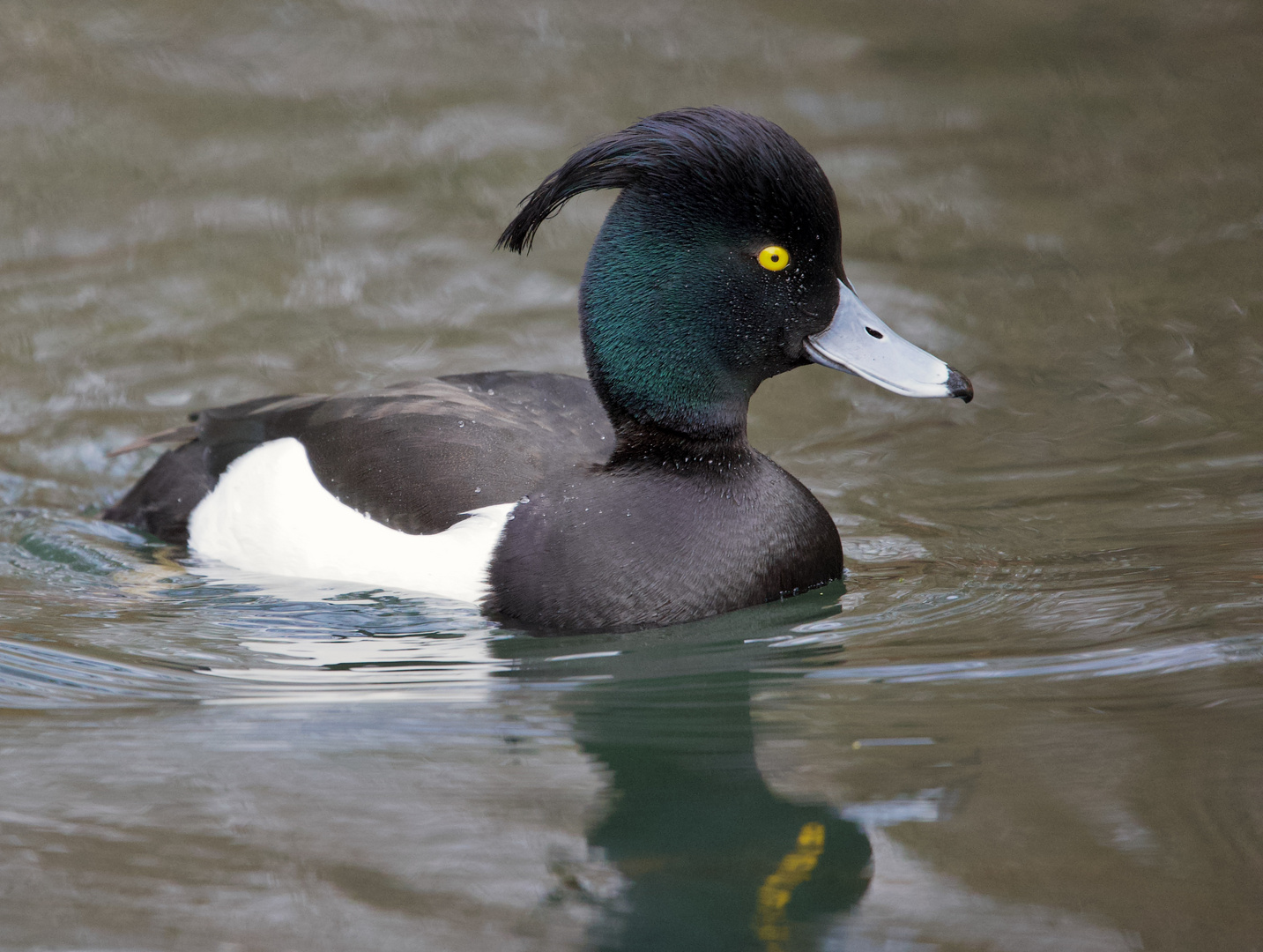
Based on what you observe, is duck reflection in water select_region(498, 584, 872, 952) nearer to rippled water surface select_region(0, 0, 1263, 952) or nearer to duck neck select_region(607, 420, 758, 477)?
rippled water surface select_region(0, 0, 1263, 952)

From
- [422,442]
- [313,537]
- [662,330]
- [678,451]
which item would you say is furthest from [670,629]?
[313,537]

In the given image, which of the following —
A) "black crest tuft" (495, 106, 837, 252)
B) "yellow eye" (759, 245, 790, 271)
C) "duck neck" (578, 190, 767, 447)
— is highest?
"black crest tuft" (495, 106, 837, 252)

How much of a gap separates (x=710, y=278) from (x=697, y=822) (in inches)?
60.5

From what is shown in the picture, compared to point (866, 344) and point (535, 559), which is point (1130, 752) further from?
point (535, 559)

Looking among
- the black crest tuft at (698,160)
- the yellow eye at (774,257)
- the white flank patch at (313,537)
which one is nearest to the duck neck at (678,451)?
the white flank patch at (313,537)

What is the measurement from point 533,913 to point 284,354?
4445 millimetres

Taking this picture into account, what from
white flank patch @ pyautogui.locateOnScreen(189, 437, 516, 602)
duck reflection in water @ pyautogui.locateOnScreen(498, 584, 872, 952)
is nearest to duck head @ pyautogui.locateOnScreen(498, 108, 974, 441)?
white flank patch @ pyautogui.locateOnScreen(189, 437, 516, 602)

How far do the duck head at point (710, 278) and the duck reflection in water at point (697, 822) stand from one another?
2.34ft

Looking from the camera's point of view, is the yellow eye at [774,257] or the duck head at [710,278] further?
the yellow eye at [774,257]

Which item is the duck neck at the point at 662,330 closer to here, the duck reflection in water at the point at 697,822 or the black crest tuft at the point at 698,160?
the black crest tuft at the point at 698,160

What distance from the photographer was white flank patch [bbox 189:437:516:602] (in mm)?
3957

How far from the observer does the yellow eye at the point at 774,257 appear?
3762mm

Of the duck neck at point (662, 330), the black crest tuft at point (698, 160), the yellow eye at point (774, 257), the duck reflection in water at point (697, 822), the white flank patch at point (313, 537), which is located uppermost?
the black crest tuft at point (698, 160)

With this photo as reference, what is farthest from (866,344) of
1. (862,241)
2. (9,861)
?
(862,241)
